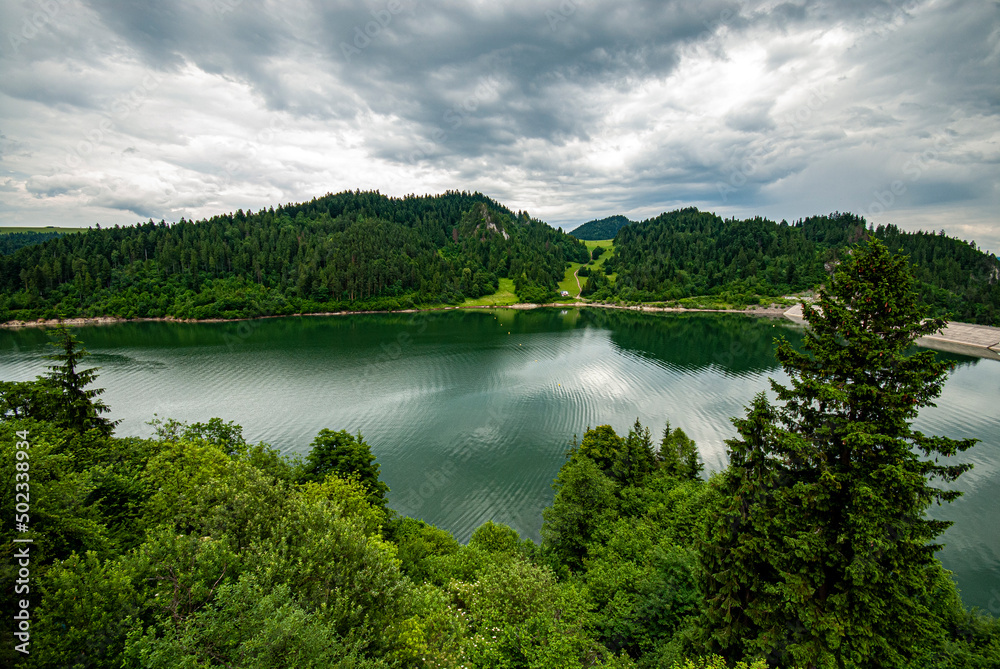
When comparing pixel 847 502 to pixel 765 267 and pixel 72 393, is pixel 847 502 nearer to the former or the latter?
pixel 72 393

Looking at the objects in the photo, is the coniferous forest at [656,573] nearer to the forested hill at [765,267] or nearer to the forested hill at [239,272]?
the forested hill at [239,272]

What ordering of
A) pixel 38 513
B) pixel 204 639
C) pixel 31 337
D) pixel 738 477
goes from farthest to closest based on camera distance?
pixel 31 337
pixel 738 477
pixel 38 513
pixel 204 639

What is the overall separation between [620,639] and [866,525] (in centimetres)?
1000

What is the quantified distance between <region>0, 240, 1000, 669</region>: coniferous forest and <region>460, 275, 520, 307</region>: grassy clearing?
15152cm

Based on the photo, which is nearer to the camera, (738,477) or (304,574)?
(304,574)

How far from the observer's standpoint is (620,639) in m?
15.2

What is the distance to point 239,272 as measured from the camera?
146500 mm

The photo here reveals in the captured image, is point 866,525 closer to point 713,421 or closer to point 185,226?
point 713,421

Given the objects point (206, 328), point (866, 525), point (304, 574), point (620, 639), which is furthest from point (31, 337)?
point (866, 525)

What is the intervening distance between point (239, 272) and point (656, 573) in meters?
170

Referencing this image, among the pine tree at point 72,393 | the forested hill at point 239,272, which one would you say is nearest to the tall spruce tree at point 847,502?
Answer: the pine tree at point 72,393

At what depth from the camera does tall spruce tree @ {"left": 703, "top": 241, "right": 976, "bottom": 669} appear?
995cm

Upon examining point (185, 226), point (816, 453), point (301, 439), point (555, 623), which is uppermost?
point (185, 226)

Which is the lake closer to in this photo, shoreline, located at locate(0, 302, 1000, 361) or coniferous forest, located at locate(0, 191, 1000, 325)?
shoreline, located at locate(0, 302, 1000, 361)
